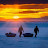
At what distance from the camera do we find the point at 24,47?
15.8 metres

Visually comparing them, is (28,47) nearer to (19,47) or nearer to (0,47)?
(19,47)

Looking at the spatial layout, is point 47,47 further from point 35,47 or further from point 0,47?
point 0,47

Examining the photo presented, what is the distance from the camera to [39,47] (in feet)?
51.7

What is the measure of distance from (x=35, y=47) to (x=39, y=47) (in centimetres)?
26

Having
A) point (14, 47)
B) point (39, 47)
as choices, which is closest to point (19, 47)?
point (14, 47)

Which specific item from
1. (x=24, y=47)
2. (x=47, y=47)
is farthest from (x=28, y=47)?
(x=47, y=47)

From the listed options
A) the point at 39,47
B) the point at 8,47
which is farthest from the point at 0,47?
the point at 39,47

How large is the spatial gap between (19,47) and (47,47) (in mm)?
1801

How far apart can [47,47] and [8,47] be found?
98.9 inches

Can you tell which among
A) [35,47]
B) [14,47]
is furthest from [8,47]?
[35,47]

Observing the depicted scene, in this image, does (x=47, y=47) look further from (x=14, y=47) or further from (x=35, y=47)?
(x=14, y=47)

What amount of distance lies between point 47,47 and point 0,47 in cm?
301

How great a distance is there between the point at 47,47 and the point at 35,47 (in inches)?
30.5

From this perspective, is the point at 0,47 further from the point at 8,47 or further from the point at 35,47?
the point at 35,47
